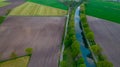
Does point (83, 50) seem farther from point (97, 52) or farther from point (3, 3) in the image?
point (3, 3)

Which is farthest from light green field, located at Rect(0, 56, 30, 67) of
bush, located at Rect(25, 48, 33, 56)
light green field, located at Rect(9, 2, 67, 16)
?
light green field, located at Rect(9, 2, 67, 16)

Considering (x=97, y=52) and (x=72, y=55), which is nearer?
(x=72, y=55)

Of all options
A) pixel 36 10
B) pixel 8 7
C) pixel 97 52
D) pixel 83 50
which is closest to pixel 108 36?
pixel 83 50

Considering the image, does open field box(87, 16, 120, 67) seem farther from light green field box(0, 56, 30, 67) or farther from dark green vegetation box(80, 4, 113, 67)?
light green field box(0, 56, 30, 67)

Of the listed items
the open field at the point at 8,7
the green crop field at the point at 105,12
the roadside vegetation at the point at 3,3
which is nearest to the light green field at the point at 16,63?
the open field at the point at 8,7

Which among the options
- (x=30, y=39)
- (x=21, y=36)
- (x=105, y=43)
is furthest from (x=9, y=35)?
(x=105, y=43)

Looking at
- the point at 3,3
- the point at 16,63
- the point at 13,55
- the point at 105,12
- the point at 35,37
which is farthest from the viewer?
the point at 3,3

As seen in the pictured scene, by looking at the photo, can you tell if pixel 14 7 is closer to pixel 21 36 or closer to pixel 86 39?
pixel 21 36
